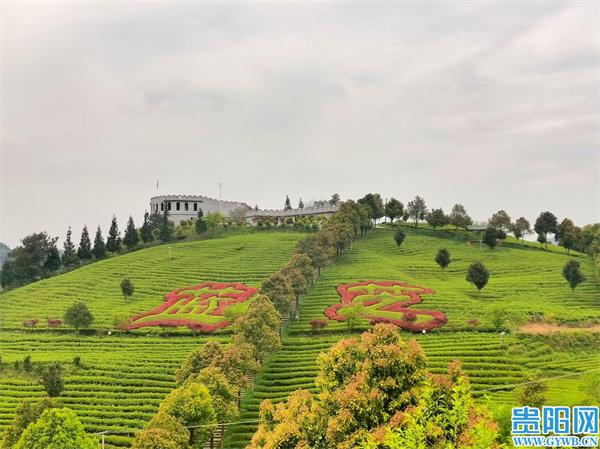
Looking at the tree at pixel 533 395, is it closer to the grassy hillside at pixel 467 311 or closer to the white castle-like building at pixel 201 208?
the grassy hillside at pixel 467 311

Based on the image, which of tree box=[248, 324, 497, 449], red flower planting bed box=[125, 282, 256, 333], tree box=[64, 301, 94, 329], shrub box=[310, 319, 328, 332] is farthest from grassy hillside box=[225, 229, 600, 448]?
tree box=[64, 301, 94, 329]

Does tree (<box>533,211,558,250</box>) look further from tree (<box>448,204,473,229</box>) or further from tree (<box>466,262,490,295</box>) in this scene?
tree (<box>466,262,490,295</box>)

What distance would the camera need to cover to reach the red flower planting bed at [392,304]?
53.4 meters

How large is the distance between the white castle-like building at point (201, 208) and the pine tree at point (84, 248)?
114ft

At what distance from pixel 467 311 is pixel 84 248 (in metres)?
67.6

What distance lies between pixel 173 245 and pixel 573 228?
2675 inches

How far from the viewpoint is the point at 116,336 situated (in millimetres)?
58500

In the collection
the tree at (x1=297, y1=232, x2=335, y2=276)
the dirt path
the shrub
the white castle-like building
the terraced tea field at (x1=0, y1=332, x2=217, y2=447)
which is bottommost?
the terraced tea field at (x1=0, y1=332, x2=217, y2=447)

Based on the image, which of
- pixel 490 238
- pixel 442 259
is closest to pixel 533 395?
pixel 442 259

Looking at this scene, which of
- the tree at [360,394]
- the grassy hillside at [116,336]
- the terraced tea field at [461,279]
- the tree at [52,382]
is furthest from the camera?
the terraced tea field at [461,279]

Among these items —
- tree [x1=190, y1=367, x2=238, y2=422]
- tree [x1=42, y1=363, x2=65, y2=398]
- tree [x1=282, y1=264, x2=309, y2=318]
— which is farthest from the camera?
tree [x1=282, y1=264, x2=309, y2=318]

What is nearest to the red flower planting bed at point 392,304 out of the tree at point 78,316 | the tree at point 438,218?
the tree at point 78,316

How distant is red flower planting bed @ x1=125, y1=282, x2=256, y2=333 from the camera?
193 feet

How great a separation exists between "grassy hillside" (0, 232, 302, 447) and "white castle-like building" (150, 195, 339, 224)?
92.6 feet
